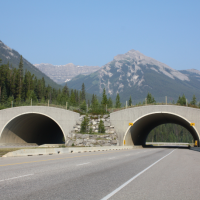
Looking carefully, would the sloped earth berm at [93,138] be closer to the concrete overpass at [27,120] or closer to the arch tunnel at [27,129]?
the concrete overpass at [27,120]

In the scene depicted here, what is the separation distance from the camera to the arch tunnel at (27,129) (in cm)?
4700

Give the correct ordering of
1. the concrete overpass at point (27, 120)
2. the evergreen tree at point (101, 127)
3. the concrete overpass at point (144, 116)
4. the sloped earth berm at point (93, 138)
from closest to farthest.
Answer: the concrete overpass at point (144, 116), the sloped earth berm at point (93, 138), the concrete overpass at point (27, 120), the evergreen tree at point (101, 127)

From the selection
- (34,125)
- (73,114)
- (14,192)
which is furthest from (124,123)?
(14,192)

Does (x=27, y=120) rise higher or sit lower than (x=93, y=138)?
higher

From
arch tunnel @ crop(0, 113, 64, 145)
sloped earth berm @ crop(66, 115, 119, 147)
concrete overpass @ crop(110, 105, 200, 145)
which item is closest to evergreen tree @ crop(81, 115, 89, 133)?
sloped earth berm @ crop(66, 115, 119, 147)

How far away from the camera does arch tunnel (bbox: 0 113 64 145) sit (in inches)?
1850

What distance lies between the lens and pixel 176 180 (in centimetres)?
924

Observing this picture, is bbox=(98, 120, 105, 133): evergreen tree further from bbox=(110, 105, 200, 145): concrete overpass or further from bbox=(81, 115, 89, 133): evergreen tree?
bbox=(81, 115, 89, 133): evergreen tree

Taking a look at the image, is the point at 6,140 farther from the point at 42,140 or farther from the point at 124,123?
the point at 124,123

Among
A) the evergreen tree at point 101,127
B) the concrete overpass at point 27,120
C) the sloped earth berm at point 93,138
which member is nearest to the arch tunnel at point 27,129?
the concrete overpass at point 27,120

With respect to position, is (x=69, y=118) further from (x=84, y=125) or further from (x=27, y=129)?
(x=27, y=129)

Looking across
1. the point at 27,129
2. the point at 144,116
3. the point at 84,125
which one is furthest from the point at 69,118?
the point at 144,116

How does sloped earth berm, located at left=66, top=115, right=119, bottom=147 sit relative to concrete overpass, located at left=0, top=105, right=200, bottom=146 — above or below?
below

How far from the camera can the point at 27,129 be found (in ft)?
169
